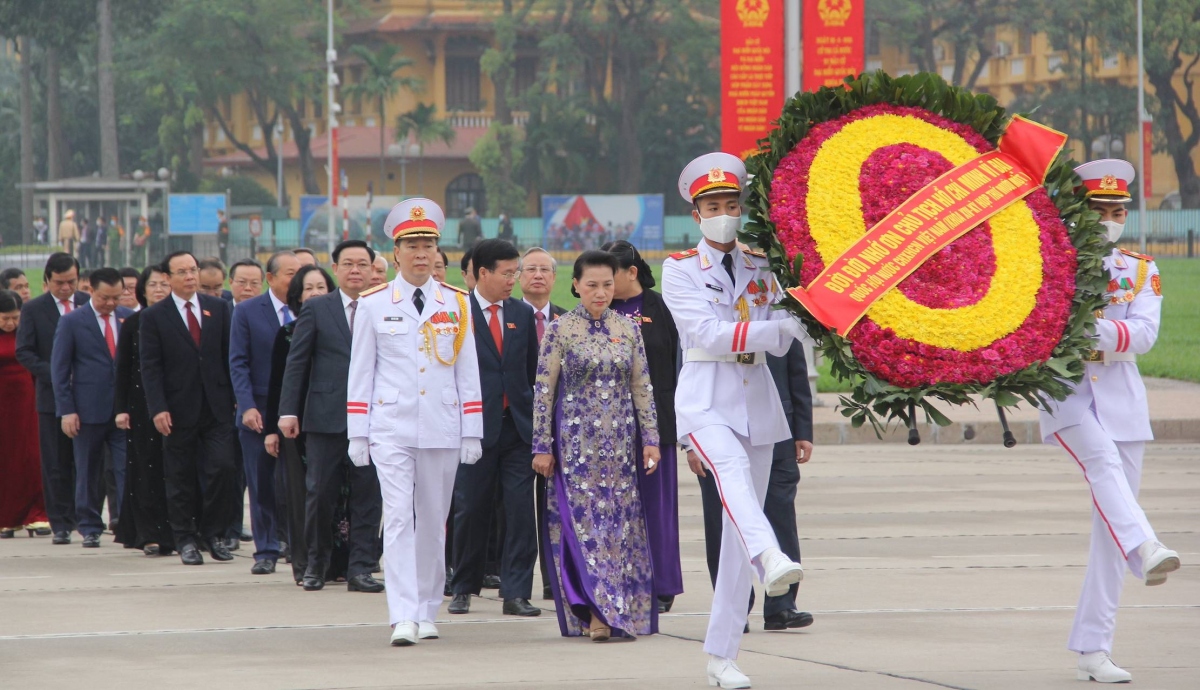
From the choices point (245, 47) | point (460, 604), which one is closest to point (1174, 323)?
point (460, 604)

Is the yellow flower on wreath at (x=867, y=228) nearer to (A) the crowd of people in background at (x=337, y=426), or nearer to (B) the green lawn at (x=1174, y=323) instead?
(A) the crowd of people in background at (x=337, y=426)

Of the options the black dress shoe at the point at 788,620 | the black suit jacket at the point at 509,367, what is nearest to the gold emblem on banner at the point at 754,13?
the black suit jacket at the point at 509,367

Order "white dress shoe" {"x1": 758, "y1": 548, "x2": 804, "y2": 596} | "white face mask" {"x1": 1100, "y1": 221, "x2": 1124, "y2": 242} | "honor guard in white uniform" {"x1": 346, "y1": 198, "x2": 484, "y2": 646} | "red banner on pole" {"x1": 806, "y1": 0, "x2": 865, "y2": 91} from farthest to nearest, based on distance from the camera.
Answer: "red banner on pole" {"x1": 806, "y1": 0, "x2": 865, "y2": 91} < "honor guard in white uniform" {"x1": 346, "y1": 198, "x2": 484, "y2": 646} < "white face mask" {"x1": 1100, "y1": 221, "x2": 1124, "y2": 242} < "white dress shoe" {"x1": 758, "y1": 548, "x2": 804, "y2": 596}

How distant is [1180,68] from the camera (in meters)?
61.0

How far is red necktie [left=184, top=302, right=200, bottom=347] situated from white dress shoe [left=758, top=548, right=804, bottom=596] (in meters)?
5.88

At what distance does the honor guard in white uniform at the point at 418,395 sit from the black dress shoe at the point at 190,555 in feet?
10.6

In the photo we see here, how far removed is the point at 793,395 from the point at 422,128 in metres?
59.6

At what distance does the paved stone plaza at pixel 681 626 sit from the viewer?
21.4ft

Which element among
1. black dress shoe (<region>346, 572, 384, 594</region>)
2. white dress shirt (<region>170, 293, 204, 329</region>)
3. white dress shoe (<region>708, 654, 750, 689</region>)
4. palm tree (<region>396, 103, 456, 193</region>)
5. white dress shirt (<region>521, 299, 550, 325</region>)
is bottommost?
black dress shoe (<region>346, 572, 384, 594</region>)

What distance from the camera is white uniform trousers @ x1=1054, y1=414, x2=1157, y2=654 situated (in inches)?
246

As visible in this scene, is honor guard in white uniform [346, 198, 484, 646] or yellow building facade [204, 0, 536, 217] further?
yellow building facade [204, 0, 536, 217]

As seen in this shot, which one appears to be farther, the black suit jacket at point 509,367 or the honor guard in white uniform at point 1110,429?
the black suit jacket at point 509,367

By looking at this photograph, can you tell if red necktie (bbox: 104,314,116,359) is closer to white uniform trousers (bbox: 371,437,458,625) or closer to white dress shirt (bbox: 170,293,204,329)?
white dress shirt (bbox: 170,293,204,329)

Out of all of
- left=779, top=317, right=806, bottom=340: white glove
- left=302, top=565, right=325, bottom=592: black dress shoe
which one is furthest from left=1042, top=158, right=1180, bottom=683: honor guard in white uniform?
left=302, top=565, right=325, bottom=592: black dress shoe
